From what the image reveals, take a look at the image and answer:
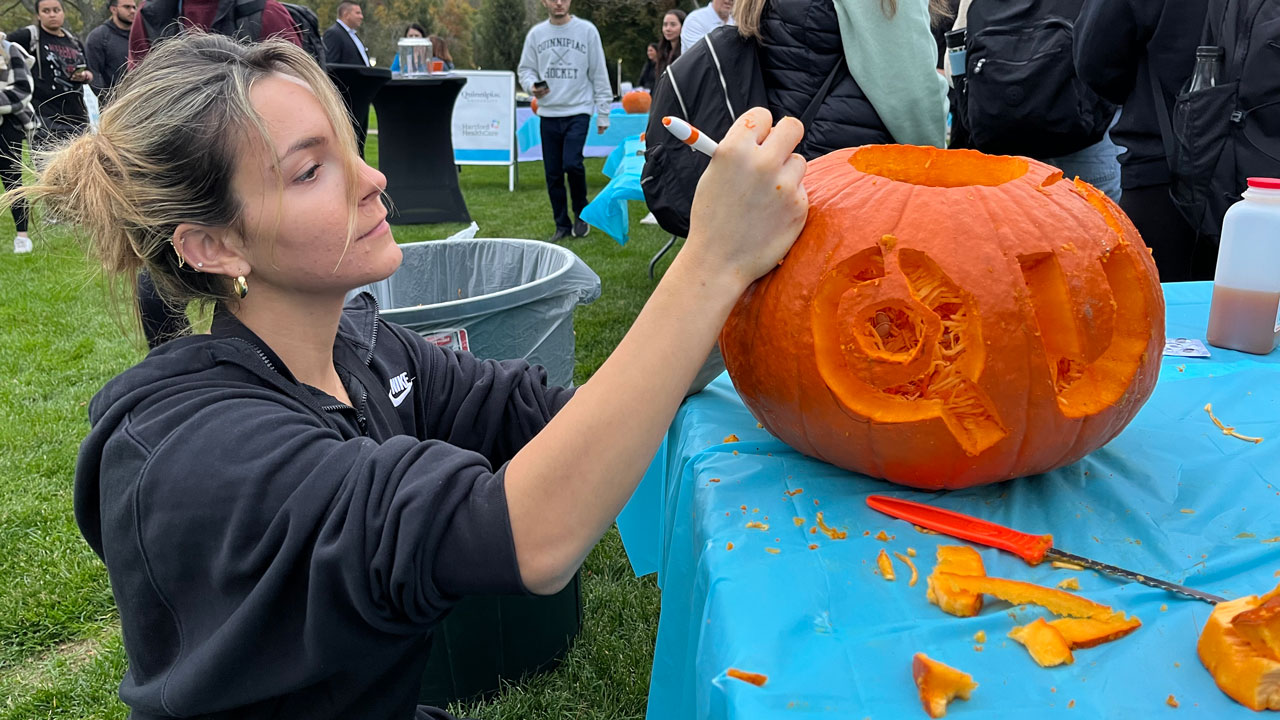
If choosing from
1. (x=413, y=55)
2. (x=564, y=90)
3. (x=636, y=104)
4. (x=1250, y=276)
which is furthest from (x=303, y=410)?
(x=636, y=104)

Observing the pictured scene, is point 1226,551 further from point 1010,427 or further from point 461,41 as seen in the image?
point 461,41

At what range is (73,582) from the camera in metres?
2.59

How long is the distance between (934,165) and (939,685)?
897 millimetres

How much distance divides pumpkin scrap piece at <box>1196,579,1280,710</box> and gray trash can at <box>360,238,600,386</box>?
1.65m

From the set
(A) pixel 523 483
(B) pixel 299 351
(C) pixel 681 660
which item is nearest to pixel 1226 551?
(C) pixel 681 660

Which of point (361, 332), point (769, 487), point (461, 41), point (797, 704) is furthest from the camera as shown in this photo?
point (461, 41)

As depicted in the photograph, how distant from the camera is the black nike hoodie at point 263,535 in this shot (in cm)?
86

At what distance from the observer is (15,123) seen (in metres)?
7.03

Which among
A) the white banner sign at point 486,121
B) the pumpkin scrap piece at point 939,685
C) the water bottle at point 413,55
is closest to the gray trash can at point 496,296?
the pumpkin scrap piece at point 939,685

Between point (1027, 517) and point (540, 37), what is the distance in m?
7.73

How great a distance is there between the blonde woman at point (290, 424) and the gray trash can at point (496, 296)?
0.77 metres

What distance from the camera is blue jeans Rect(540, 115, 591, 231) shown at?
7.74 meters

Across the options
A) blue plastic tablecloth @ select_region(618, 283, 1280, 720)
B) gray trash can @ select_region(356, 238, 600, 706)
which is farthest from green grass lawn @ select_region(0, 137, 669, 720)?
blue plastic tablecloth @ select_region(618, 283, 1280, 720)

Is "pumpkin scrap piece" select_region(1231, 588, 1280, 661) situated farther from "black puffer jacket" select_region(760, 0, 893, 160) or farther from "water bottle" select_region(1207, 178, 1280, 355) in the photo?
"black puffer jacket" select_region(760, 0, 893, 160)
